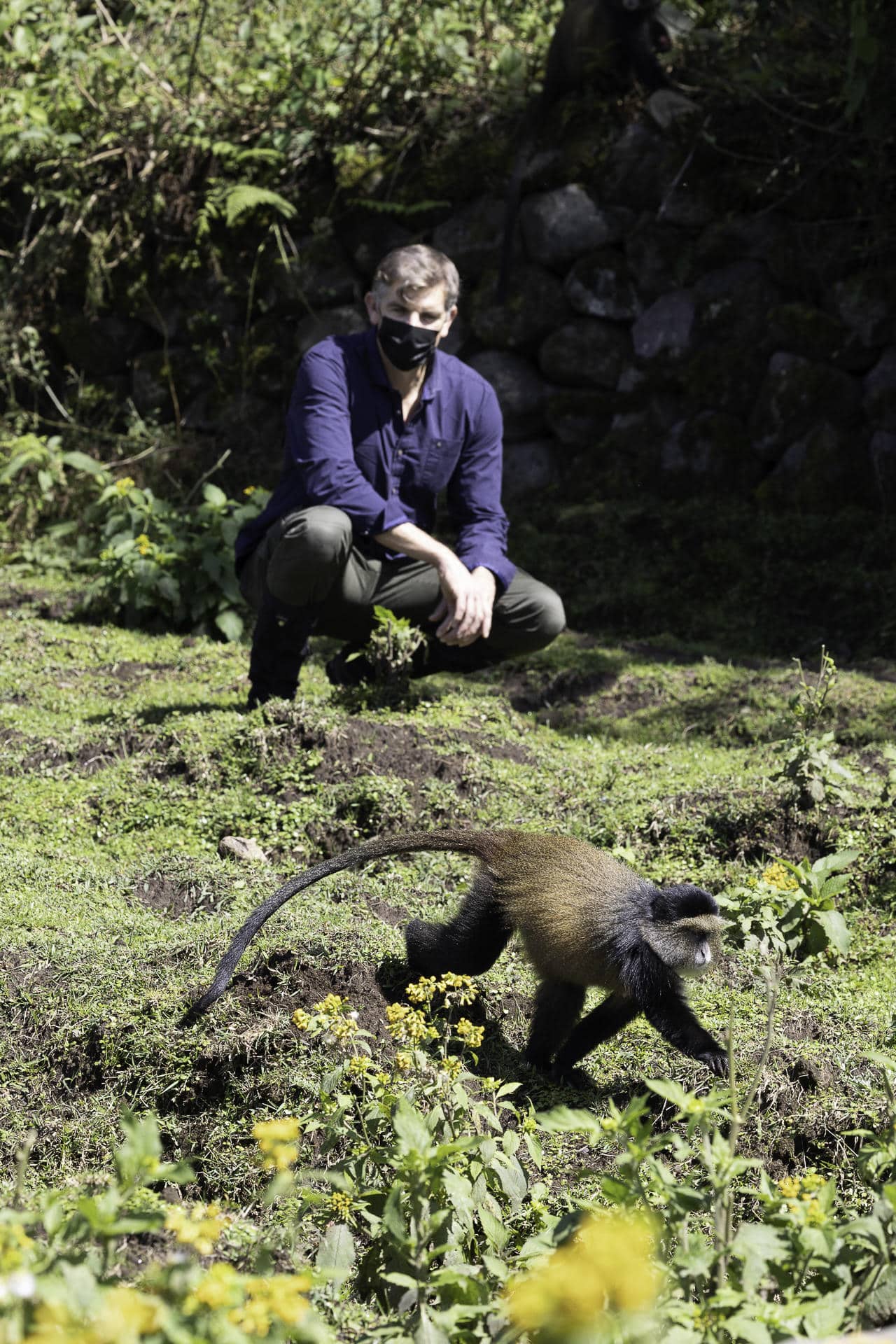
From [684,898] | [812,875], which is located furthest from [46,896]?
[812,875]

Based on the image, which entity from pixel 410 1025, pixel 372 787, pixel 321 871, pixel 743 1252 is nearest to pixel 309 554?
pixel 372 787

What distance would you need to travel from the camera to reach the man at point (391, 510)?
4711mm

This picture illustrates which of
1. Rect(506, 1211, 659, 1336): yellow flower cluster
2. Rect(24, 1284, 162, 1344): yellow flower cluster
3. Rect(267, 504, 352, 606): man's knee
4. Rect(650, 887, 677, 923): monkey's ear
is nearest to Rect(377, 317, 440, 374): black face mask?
Rect(267, 504, 352, 606): man's knee

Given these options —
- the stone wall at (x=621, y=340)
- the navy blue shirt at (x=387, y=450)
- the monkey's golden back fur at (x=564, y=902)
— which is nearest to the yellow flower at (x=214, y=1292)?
the monkey's golden back fur at (x=564, y=902)

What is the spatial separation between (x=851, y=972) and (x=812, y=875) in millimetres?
901

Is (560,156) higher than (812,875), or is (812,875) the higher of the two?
(560,156)

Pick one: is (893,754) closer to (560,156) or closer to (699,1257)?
(699,1257)

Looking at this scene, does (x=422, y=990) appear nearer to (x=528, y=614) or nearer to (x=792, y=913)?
(x=792, y=913)

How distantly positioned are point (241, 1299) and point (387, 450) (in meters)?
3.77

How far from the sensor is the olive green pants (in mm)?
4727

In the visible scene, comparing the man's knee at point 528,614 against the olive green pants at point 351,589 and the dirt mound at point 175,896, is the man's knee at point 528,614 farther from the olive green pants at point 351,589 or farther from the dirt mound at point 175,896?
the dirt mound at point 175,896

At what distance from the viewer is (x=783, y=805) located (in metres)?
4.30

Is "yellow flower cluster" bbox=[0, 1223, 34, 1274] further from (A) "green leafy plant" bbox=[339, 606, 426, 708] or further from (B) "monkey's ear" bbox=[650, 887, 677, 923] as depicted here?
(A) "green leafy plant" bbox=[339, 606, 426, 708]

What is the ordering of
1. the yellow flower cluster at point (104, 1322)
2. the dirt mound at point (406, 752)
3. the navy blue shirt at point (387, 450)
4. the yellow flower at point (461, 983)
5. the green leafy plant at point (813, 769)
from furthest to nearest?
the navy blue shirt at point (387, 450)
the dirt mound at point (406, 752)
the green leafy plant at point (813, 769)
the yellow flower at point (461, 983)
the yellow flower cluster at point (104, 1322)
